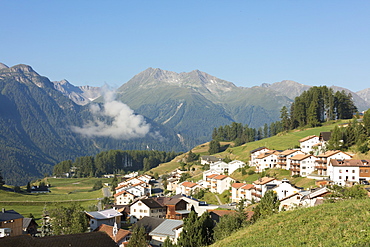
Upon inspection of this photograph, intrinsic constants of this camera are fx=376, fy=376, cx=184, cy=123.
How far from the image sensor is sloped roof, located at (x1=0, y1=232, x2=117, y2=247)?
3359cm

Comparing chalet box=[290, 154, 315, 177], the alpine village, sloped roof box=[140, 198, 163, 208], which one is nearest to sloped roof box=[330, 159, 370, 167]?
the alpine village

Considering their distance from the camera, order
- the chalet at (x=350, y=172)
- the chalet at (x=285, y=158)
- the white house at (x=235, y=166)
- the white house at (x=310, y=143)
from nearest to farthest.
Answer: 1. the chalet at (x=350, y=172)
2. the chalet at (x=285, y=158)
3. the white house at (x=310, y=143)
4. the white house at (x=235, y=166)

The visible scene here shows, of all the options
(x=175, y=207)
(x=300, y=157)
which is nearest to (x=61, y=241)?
(x=175, y=207)

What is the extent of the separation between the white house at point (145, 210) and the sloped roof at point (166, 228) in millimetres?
14894

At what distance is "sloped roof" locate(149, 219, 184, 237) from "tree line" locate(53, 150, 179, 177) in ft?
394

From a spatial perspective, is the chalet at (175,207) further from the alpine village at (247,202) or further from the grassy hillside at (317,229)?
the grassy hillside at (317,229)

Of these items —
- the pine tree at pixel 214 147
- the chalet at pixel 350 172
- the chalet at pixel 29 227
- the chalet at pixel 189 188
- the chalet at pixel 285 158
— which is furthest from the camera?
the pine tree at pixel 214 147

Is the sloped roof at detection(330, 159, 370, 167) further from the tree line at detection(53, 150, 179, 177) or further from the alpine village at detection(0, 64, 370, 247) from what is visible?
the tree line at detection(53, 150, 179, 177)

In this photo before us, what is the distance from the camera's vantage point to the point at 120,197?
93312 millimetres

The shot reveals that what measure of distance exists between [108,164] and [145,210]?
120315mm

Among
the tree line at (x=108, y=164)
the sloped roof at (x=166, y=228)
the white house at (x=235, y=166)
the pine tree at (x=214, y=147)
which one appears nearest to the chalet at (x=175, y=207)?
the sloped roof at (x=166, y=228)

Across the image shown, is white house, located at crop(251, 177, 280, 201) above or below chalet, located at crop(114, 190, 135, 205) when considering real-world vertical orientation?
above

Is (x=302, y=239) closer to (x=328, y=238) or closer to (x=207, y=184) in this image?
(x=328, y=238)

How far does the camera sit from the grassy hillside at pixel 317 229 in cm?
1873
